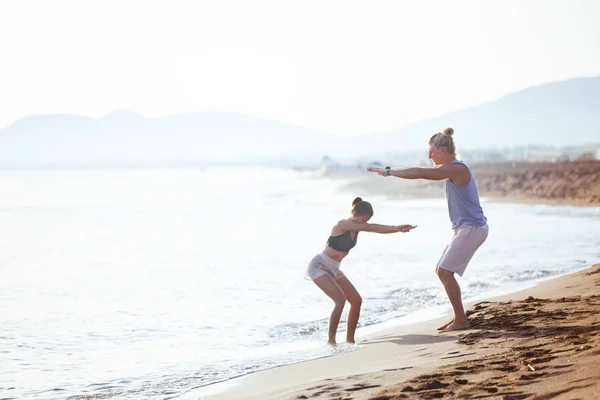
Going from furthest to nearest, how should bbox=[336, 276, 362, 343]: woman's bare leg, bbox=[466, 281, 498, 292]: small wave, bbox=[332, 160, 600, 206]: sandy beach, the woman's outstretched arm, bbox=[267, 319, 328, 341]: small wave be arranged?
1. bbox=[332, 160, 600, 206]: sandy beach
2. bbox=[466, 281, 498, 292]: small wave
3. bbox=[267, 319, 328, 341]: small wave
4. bbox=[336, 276, 362, 343]: woman's bare leg
5. the woman's outstretched arm

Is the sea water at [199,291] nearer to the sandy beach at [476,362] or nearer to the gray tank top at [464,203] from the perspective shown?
the sandy beach at [476,362]

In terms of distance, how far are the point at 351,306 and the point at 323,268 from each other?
1.43 ft

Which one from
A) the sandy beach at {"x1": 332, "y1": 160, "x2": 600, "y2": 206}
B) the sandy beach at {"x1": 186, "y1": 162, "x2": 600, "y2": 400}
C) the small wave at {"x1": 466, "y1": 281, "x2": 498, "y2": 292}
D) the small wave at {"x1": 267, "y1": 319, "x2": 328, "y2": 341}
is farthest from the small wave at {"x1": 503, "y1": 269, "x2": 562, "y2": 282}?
the sandy beach at {"x1": 332, "y1": 160, "x2": 600, "y2": 206}

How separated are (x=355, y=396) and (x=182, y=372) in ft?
8.04

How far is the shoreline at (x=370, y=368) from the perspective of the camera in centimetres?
539

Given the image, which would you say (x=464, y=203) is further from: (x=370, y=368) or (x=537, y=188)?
(x=537, y=188)

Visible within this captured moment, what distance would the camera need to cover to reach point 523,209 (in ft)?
101

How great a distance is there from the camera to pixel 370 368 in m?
6.11

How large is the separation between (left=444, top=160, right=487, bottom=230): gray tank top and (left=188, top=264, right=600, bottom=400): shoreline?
3.13 feet

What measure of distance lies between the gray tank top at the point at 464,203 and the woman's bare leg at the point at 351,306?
1177 millimetres

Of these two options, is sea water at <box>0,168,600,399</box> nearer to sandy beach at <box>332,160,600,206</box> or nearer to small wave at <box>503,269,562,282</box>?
small wave at <box>503,269,562,282</box>

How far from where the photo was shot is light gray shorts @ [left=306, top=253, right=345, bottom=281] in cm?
776

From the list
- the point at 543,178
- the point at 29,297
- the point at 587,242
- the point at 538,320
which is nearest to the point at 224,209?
the point at 543,178

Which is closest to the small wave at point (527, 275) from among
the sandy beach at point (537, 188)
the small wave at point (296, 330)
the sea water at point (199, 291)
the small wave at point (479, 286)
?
the sea water at point (199, 291)
